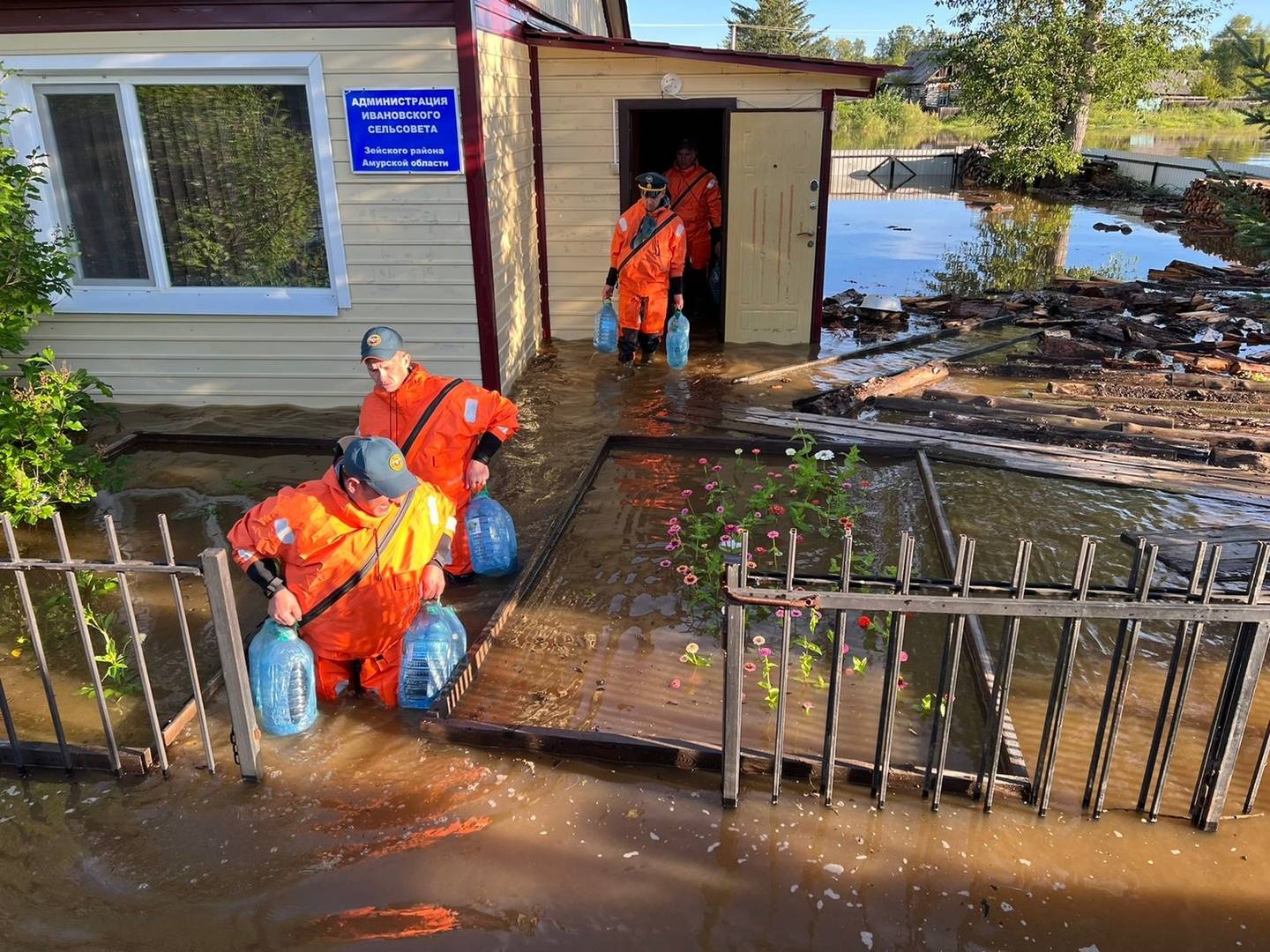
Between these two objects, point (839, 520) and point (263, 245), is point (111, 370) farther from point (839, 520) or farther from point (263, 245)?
point (839, 520)

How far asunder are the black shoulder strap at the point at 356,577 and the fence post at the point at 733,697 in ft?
5.18

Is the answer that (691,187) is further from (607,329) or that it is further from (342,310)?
(342,310)

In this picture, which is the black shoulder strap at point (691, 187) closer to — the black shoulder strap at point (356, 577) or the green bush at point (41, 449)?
the green bush at point (41, 449)

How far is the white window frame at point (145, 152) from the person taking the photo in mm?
7176

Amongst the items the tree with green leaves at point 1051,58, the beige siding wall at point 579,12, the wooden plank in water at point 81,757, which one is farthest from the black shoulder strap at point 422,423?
the tree with green leaves at point 1051,58

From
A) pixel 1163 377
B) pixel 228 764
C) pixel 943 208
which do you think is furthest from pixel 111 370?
pixel 943 208

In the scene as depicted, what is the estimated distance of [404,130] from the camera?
7.36m

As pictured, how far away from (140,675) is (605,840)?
2.02m

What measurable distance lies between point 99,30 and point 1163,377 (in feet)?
33.7

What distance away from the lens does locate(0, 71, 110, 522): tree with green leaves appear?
5.71 m

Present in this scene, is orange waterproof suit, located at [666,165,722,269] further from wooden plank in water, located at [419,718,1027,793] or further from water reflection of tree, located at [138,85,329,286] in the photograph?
wooden plank in water, located at [419,718,1027,793]

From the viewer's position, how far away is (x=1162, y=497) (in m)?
6.54

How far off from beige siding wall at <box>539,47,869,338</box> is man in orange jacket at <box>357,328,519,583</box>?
19.1 ft

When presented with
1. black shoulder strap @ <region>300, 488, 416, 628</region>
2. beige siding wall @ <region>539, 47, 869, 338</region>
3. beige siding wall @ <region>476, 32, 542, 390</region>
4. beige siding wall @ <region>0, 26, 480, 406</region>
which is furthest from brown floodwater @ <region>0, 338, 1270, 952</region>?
beige siding wall @ <region>539, 47, 869, 338</region>
